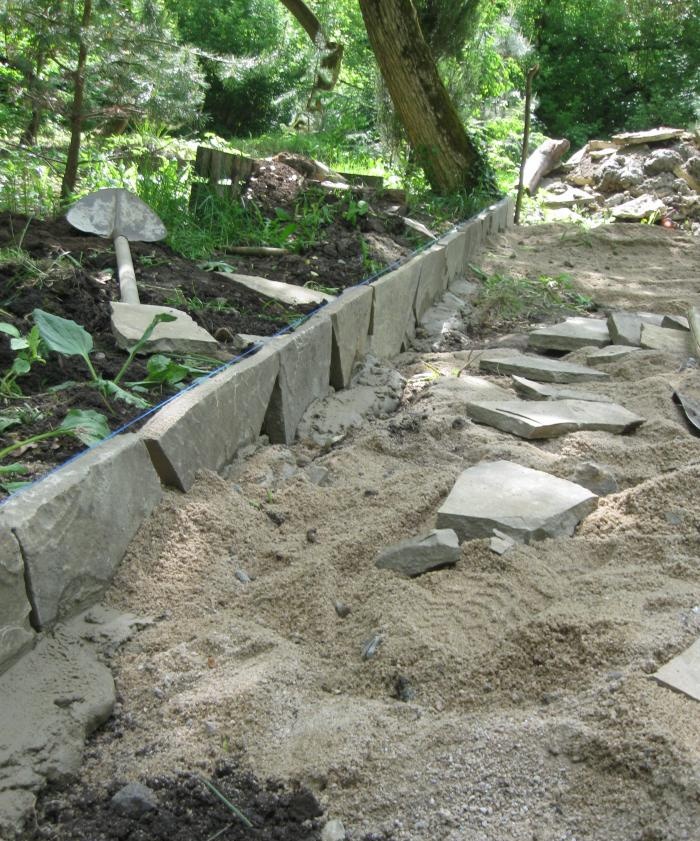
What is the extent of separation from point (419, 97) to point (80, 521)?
692 centimetres

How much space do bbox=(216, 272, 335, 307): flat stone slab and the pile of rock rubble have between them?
6.70 m

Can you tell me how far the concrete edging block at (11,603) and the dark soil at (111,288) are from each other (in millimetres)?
339

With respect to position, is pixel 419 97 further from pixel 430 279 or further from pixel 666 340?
pixel 666 340

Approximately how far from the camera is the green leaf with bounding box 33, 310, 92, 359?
8.52ft

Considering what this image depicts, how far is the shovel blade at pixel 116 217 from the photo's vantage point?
4340 millimetres

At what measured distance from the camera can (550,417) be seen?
3383 mm

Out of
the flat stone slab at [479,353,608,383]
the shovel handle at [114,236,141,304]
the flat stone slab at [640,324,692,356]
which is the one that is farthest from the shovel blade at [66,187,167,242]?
the flat stone slab at [640,324,692,356]

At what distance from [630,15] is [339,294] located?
18.5 metres

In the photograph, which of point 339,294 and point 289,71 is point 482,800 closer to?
point 339,294

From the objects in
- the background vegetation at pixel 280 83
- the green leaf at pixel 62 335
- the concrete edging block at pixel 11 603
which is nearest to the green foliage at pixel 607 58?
the background vegetation at pixel 280 83

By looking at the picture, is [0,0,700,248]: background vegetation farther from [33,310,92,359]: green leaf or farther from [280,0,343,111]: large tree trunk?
[33,310,92,359]: green leaf

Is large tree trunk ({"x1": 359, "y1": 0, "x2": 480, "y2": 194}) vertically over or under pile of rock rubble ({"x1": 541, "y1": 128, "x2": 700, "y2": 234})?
over

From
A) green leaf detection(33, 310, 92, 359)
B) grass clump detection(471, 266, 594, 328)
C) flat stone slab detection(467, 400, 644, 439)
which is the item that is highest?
green leaf detection(33, 310, 92, 359)

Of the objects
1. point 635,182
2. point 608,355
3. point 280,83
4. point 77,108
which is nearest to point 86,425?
point 608,355
